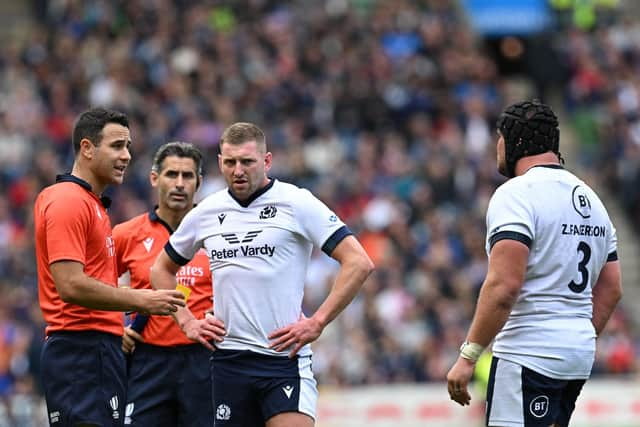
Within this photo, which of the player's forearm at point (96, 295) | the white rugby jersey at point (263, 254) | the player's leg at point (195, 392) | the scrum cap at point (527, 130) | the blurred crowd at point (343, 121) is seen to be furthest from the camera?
the blurred crowd at point (343, 121)

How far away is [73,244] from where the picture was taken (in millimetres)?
7664

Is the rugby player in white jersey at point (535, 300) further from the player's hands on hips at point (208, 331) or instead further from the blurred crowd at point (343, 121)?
the blurred crowd at point (343, 121)

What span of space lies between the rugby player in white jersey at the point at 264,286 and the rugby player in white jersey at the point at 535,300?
1100mm

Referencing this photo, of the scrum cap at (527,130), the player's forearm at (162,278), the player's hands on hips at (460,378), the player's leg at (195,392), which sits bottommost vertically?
the player's leg at (195,392)

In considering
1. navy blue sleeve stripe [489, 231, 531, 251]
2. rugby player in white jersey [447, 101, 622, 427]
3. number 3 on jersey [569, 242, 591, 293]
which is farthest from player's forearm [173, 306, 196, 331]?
number 3 on jersey [569, 242, 591, 293]

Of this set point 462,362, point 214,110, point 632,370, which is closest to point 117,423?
point 462,362

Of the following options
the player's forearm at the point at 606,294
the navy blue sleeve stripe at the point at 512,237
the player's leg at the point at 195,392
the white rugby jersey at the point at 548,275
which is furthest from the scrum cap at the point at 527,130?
the player's leg at the point at 195,392

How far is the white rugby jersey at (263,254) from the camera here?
25.6 ft

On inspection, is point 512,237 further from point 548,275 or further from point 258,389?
point 258,389

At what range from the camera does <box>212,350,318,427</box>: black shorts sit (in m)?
7.75

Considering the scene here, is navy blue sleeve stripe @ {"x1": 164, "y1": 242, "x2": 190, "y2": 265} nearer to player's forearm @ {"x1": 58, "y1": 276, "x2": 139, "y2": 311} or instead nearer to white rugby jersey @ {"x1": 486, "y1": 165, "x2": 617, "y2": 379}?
player's forearm @ {"x1": 58, "y1": 276, "x2": 139, "y2": 311}

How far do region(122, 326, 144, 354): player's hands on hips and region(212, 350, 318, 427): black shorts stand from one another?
1129 millimetres

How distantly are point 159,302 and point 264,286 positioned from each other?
0.62 m

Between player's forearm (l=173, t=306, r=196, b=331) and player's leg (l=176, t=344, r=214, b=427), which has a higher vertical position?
player's forearm (l=173, t=306, r=196, b=331)
